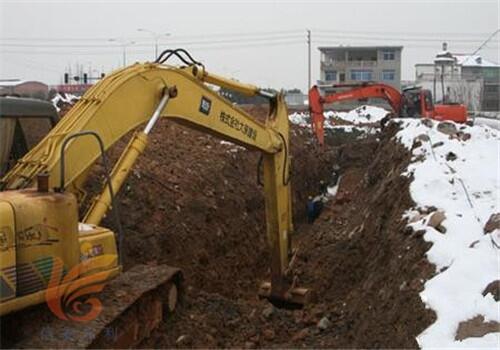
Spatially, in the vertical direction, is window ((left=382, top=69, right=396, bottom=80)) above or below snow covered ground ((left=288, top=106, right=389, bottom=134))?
above

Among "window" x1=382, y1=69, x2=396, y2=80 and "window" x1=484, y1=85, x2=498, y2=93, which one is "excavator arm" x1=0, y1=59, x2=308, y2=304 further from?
"window" x1=382, y1=69, x2=396, y2=80

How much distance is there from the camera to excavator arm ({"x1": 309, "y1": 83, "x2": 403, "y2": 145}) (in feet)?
63.7

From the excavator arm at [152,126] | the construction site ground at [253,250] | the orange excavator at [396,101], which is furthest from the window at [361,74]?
the excavator arm at [152,126]

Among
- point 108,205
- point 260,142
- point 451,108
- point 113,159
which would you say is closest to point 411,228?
point 260,142

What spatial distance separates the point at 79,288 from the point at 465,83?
196 ft

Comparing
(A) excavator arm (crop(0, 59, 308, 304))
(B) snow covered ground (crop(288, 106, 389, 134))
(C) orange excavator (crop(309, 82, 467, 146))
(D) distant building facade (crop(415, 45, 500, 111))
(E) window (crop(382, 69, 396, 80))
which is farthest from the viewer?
(E) window (crop(382, 69, 396, 80))

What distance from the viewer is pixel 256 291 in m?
10.1

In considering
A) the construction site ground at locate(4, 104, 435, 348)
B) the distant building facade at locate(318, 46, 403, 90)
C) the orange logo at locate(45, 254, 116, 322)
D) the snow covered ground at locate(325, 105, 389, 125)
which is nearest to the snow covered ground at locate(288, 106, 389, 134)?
the snow covered ground at locate(325, 105, 389, 125)

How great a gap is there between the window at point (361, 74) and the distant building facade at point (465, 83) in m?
7.78

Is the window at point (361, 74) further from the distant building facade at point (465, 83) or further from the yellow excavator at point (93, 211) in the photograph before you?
the yellow excavator at point (93, 211)

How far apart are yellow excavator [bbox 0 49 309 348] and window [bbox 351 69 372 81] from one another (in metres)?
67.4

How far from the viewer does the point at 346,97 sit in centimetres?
2033

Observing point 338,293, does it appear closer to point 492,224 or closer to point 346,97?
point 492,224

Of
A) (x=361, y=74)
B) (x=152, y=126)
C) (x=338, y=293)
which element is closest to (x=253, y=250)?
(x=338, y=293)
